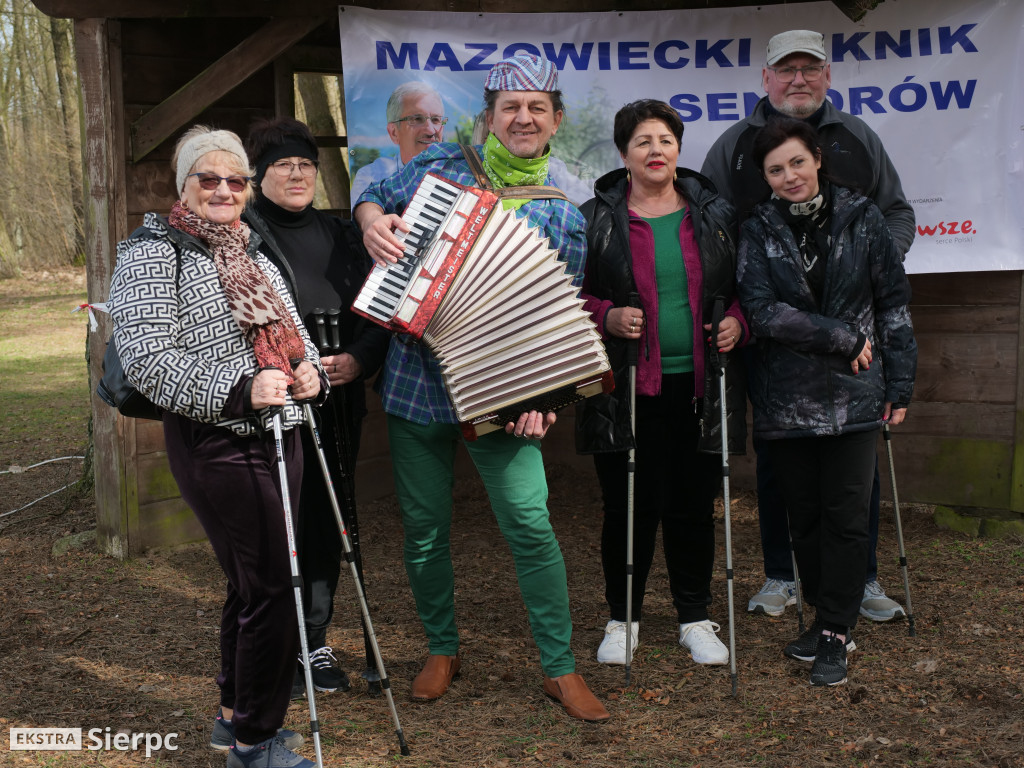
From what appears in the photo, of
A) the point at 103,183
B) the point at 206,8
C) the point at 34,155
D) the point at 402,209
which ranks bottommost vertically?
the point at 402,209

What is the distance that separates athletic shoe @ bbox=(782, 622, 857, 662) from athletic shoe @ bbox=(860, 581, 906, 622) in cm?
40

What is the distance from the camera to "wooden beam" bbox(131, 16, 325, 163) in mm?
5355

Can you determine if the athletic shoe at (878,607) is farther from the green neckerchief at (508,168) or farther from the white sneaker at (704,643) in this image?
the green neckerchief at (508,168)

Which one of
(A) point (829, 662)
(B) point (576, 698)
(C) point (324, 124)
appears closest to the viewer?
(B) point (576, 698)

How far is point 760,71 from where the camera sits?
583 centimetres

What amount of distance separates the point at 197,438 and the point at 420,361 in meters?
0.93

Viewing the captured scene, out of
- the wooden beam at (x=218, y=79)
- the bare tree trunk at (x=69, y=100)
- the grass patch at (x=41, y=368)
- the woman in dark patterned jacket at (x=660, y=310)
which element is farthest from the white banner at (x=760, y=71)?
the bare tree trunk at (x=69, y=100)

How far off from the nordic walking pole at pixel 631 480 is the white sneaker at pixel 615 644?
9cm

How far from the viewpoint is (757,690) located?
398 centimetres

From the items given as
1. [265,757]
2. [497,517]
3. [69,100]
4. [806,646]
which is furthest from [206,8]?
[69,100]

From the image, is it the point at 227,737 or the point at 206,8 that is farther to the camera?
the point at 206,8

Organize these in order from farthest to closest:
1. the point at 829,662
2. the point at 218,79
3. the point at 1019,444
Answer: the point at 1019,444
the point at 218,79
the point at 829,662

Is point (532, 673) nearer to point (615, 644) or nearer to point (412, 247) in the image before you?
point (615, 644)

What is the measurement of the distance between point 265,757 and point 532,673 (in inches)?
52.1
